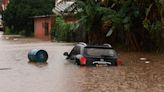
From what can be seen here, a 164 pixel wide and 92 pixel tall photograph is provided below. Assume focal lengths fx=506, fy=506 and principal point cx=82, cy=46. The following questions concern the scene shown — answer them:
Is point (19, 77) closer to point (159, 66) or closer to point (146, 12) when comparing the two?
point (159, 66)

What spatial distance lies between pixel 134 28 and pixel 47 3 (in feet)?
120

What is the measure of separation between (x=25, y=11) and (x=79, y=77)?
4878cm

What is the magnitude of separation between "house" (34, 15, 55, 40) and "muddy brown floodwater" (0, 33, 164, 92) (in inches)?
1231

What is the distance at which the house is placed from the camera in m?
57.5

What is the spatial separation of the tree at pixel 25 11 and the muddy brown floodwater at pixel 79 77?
135 ft

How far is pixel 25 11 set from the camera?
66.8 metres

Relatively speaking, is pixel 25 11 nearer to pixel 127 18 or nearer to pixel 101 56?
pixel 127 18

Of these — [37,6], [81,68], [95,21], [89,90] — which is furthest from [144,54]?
[37,6]

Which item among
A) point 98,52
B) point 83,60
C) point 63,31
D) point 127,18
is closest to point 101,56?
point 98,52

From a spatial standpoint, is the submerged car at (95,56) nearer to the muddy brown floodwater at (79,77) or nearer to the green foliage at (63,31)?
the muddy brown floodwater at (79,77)

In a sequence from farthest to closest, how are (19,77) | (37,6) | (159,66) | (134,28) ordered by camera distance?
(37,6)
(134,28)
(159,66)
(19,77)

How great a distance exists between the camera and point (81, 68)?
2212 cm

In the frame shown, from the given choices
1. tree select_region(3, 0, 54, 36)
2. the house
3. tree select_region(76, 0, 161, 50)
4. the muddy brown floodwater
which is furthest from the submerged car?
tree select_region(3, 0, 54, 36)

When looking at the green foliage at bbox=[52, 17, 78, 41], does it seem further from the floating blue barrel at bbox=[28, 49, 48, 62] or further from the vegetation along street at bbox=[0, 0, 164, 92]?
the floating blue barrel at bbox=[28, 49, 48, 62]
